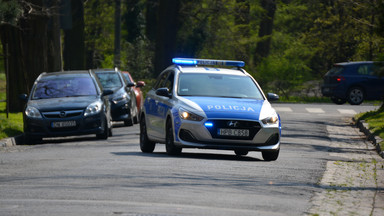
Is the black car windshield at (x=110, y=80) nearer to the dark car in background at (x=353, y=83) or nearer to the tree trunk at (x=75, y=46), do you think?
the tree trunk at (x=75, y=46)

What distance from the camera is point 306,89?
45.3 metres

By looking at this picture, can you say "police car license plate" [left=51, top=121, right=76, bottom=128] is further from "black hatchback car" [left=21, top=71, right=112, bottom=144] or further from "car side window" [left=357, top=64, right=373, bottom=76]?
"car side window" [left=357, top=64, right=373, bottom=76]

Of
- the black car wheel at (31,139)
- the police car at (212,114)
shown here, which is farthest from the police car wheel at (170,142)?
the black car wheel at (31,139)

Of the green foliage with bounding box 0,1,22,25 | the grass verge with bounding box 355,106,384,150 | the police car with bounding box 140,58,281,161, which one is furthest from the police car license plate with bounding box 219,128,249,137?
the green foliage with bounding box 0,1,22,25

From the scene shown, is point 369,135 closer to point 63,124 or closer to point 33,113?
point 63,124

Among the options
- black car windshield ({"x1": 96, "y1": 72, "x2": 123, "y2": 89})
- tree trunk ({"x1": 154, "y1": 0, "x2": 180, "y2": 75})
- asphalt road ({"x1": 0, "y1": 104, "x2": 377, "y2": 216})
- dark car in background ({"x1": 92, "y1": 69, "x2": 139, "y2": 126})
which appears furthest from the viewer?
tree trunk ({"x1": 154, "y1": 0, "x2": 180, "y2": 75})

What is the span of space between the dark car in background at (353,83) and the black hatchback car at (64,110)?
18.0 m

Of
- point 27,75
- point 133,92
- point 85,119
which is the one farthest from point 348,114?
point 85,119

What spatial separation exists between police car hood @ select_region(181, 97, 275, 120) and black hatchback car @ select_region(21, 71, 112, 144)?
5958 mm

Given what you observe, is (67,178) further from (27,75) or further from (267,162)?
(27,75)

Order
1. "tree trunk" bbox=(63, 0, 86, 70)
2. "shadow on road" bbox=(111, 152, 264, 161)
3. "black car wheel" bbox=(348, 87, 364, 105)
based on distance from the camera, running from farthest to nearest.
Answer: "tree trunk" bbox=(63, 0, 86, 70) → "black car wheel" bbox=(348, 87, 364, 105) → "shadow on road" bbox=(111, 152, 264, 161)

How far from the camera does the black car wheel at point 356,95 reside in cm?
3878

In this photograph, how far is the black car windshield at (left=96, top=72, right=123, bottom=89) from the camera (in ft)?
92.8

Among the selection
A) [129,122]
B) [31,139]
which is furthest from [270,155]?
[129,122]
